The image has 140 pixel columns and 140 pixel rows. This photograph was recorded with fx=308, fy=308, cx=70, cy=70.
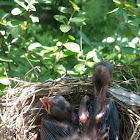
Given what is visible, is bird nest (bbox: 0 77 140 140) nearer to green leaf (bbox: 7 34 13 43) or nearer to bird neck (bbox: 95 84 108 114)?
bird neck (bbox: 95 84 108 114)

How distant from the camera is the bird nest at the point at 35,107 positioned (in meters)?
1.91

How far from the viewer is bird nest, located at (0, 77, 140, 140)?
1909 mm

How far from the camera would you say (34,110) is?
2094mm

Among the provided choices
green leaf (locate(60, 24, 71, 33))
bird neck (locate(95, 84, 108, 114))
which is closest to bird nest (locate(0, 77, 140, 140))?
bird neck (locate(95, 84, 108, 114))

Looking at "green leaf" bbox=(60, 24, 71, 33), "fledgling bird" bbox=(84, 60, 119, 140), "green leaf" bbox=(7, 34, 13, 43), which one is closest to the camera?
"fledgling bird" bbox=(84, 60, 119, 140)

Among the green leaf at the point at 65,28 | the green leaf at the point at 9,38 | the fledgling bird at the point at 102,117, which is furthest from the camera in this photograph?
the green leaf at the point at 9,38

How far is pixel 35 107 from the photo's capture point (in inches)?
82.7

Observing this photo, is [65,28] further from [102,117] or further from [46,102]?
[102,117]

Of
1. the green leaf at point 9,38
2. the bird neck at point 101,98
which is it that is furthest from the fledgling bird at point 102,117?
the green leaf at point 9,38

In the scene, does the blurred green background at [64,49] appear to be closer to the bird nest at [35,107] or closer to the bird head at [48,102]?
the bird nest at [35,107]

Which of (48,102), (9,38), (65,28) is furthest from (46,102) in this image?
(9,38)

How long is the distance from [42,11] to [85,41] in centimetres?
83

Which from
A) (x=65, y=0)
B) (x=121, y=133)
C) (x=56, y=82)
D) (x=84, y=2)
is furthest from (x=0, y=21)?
(x=84, y=2)

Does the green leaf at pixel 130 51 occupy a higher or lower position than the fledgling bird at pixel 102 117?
higher
